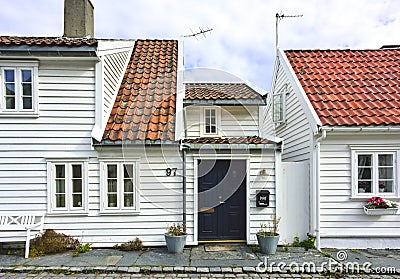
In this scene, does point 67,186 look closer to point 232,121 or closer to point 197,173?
point 197,173

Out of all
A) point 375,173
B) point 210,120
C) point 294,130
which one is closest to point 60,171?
point 210,120

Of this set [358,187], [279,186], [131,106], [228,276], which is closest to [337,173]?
[358,187]

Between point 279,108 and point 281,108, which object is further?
point 279,108

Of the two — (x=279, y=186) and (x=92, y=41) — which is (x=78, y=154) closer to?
(x=92, y=41)

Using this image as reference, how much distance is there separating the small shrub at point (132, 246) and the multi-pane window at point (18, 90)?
159 inches

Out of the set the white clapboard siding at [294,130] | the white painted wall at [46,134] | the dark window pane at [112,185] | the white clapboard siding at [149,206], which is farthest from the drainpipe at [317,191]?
the white painted wall at [46,134]

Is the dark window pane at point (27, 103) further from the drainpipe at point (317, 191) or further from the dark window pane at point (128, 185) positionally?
the drainpipe at point (317, 191)

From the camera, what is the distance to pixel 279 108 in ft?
36.6

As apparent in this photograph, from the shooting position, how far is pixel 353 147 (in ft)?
25.9

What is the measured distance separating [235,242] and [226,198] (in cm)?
118

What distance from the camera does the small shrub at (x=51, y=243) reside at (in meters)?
7.29

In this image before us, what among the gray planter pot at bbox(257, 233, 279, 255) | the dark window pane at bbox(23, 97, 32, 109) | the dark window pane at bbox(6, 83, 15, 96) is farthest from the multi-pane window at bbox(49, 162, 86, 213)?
the gray planter pot at bbox(257, 233, 279, 255)

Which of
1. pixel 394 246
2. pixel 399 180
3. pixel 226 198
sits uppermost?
pixel 399 180

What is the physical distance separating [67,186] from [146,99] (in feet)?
10.5
